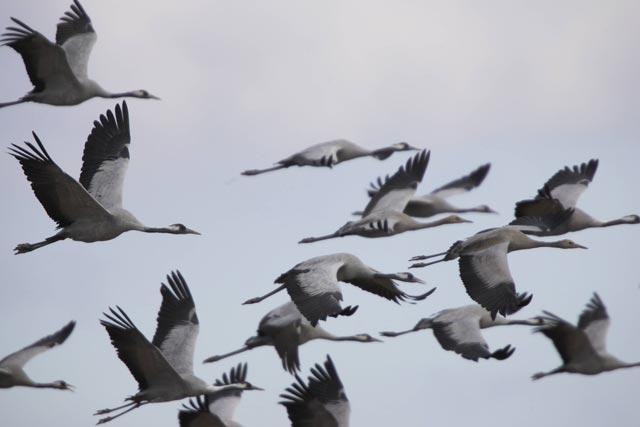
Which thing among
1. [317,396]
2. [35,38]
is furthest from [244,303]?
[35,38]

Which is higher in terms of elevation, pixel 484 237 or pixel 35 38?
pixel 35 38

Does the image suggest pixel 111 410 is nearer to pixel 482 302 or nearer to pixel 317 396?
pixel 317 396

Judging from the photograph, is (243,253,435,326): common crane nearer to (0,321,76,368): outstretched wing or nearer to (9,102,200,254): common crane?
(9,102,200,254): common crane

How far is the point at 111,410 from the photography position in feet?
54.0

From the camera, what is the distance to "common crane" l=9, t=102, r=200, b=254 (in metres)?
16.2

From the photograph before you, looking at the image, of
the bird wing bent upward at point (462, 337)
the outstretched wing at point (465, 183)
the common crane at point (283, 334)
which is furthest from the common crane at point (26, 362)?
the outstretched wing at point (465, 183)

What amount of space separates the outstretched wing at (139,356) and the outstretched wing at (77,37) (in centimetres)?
464

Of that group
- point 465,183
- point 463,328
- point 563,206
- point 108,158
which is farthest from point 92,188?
point 465,183

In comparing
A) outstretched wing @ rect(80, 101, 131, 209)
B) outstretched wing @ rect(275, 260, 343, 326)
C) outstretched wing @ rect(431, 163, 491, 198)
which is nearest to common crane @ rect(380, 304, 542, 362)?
outstretched wing @ rect(275, 260, 343, 326)

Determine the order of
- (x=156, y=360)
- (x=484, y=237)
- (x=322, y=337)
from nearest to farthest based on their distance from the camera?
(x=156, y=360)
(x=484, y=237)
(x=322, y=337)

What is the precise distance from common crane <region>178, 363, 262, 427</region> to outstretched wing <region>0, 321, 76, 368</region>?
2.12 m

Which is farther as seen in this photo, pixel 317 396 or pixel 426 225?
pixel 426 225

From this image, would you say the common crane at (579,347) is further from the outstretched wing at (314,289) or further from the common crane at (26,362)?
the common crane at (26,362)

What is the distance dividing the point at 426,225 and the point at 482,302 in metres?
3.17
